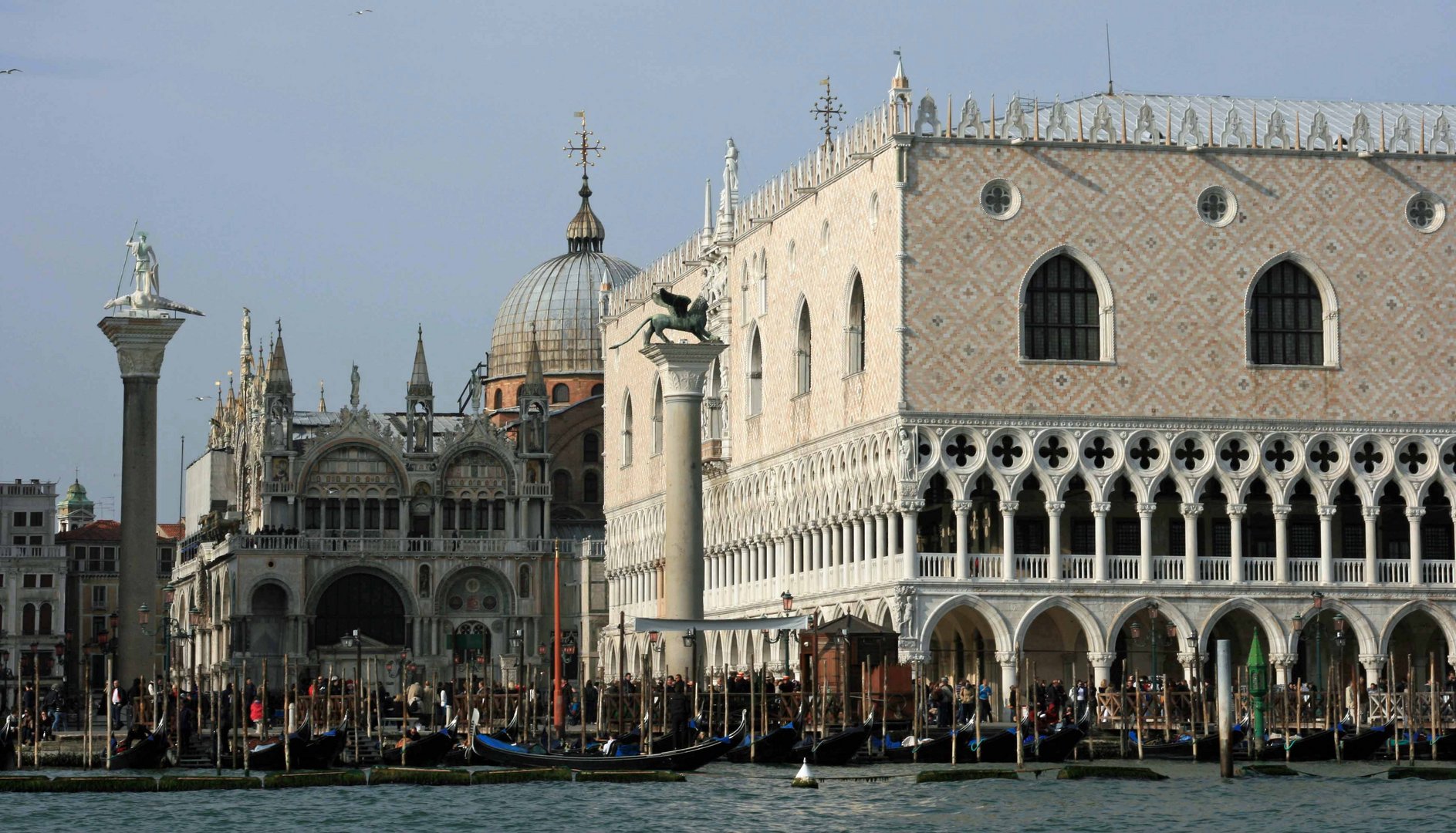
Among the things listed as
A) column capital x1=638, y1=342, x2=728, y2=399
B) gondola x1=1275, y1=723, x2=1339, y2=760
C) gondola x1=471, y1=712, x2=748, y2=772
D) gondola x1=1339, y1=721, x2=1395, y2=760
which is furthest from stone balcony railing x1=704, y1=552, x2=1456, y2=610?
gondola x1=471, y1=712, x2=748, y2=772

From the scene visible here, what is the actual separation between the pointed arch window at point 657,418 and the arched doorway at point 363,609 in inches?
485

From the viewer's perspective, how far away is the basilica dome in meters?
87.9

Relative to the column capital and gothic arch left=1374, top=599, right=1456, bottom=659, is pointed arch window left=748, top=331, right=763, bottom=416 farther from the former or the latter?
gothic arch left=1374, top=599, right=1456, bottom=659

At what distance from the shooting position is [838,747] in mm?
43281

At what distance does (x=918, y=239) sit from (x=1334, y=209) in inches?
289

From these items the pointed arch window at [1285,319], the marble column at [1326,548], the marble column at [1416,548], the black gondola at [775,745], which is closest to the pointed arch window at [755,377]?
the pointed arch window at [1285,319]

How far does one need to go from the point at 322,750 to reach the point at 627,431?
27.2 meters

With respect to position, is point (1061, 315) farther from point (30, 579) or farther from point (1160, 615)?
point (30, 579)

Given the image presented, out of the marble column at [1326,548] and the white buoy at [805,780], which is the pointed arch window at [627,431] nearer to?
the marble column at [1326,548]

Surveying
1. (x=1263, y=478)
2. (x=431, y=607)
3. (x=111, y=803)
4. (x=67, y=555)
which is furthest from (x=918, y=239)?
(x=67, y=555)

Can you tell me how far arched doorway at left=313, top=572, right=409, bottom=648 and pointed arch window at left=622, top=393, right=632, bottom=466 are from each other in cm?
934

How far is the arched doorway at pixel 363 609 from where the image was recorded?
7675cm

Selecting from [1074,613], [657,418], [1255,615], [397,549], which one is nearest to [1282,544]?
[1255,615]

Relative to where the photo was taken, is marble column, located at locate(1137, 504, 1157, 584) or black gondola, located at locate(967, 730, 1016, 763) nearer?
black gondola, located at locate(967, 730, 1016, 763)
